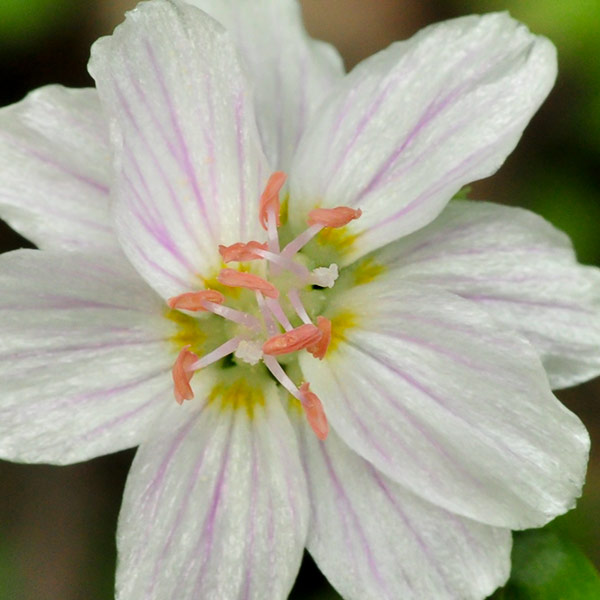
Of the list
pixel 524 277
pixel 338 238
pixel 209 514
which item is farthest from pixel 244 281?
pixel 524 277

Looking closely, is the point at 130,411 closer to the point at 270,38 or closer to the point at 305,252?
the point at 305,252

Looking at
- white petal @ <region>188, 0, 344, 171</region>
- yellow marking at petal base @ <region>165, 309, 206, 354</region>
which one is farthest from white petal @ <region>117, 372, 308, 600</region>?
white petal @ <region>188, 0, 344, 171</region>

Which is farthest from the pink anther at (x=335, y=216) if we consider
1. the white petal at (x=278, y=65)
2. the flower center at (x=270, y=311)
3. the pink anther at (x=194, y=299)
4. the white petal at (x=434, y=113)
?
the white petal at (x=278, y=65)

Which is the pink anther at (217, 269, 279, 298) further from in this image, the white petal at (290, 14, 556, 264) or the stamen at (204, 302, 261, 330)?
the white petal at (290, 14, 556, 264)

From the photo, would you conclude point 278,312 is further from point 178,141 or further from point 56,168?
point 56,168

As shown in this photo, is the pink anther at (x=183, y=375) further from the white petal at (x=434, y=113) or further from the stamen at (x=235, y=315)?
the white petal at (x=434, y=113)

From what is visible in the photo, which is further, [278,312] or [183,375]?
[278,312]
